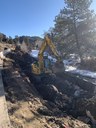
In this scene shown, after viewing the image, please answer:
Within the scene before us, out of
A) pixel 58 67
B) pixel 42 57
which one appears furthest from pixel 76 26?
pixel 42 57

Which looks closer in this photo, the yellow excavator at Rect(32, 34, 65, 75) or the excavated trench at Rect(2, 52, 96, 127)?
the excavated trench at Rect(2, 52, 96, 127)

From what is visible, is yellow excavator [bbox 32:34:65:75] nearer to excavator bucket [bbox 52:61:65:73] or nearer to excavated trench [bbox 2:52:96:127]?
excavator bucket [bbox 52:61:65:73]

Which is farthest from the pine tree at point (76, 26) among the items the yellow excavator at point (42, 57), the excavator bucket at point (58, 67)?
the yellow excavator at point (42, 57)

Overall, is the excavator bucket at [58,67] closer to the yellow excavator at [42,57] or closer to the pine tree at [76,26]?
the yellow excavator at [42,57]

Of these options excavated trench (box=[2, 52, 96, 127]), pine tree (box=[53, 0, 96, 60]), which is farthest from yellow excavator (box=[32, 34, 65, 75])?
pine tree (box=[53, 0, 96, 60])

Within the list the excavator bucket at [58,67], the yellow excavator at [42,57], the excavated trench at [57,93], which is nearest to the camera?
the excavated trench at [57,93]

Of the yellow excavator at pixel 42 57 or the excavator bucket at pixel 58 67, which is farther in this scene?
the excavator bucket at pixel 58 67

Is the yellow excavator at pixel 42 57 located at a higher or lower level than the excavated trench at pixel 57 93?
higher

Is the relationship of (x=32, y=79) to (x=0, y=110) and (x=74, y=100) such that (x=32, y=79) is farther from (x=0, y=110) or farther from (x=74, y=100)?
(x=0, y=110)

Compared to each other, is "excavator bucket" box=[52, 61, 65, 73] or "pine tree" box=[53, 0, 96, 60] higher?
"pine tree" box=[53, 0, 96, 60]

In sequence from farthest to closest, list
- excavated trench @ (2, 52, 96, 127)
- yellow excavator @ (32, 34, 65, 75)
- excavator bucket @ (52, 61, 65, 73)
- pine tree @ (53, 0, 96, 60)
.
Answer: pine tree @ (53, 0, 96, 60)
excavator bucket @ (52, 61, 65, 73)
yellow excavator @ (32, 34, 65, 75)
excavated trench @ (2, 52, 96, 127)

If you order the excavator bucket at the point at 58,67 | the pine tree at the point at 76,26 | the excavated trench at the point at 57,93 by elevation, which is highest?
the pine tree at the point at 76,26

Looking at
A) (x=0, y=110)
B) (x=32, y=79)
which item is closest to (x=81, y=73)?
(x=32, y=79)

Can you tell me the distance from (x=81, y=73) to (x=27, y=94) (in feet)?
37.5
